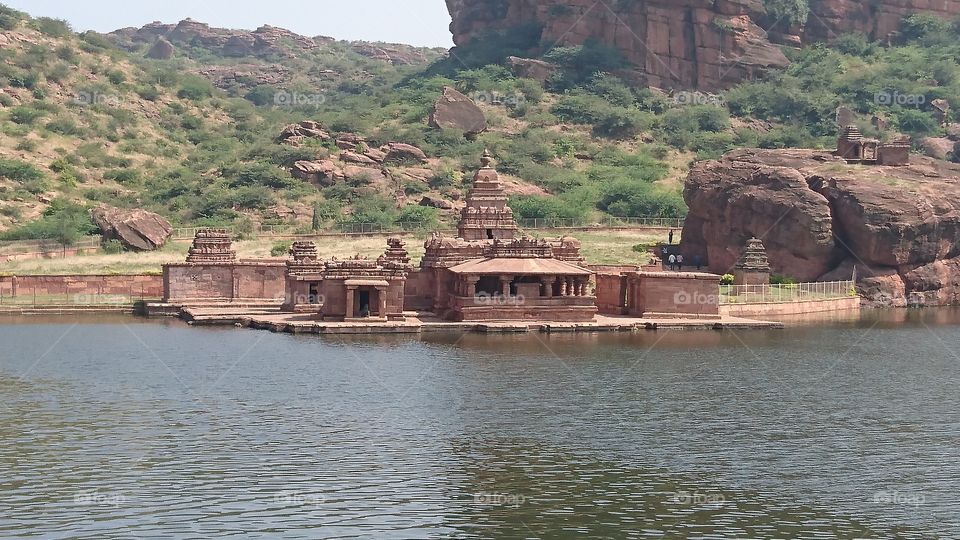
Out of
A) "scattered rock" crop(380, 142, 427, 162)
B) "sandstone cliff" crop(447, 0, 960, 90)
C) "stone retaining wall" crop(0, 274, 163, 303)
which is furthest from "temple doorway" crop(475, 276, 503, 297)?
"sandstone cliff" crop(447, 0, 960, 90)

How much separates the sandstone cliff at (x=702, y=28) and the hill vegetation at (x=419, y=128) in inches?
62.5

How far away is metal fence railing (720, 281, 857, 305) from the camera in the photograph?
6606 cm

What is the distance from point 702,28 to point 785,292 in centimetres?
5929

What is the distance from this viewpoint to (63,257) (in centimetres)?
7644

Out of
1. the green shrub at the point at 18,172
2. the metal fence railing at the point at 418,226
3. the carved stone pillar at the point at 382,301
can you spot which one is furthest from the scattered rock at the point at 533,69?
the carved stone pillar at the point at 382,301

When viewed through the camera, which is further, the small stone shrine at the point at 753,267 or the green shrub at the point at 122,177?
the green shrub at the point at 122,177

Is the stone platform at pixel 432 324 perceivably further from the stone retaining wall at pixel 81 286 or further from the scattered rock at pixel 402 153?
the scattered rock at pixel 402 153

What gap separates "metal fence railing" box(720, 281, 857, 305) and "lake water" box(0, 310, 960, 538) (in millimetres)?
15751

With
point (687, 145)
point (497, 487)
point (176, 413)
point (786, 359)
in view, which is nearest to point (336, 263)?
point (786, 359)

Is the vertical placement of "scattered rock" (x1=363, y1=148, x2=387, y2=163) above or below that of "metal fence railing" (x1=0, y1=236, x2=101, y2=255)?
above

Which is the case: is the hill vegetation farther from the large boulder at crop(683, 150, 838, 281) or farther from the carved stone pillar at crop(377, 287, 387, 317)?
the carved stone pillar at crop(377, 287, 387, 317)

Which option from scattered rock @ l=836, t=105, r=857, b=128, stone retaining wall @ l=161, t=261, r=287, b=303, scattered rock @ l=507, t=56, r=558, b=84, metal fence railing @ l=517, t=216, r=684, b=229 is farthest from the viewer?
scattered rock @ l=507, t=56, r=558, b=84

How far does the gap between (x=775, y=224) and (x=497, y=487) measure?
48.4 meters

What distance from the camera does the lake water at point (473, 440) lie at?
24.8 metres
